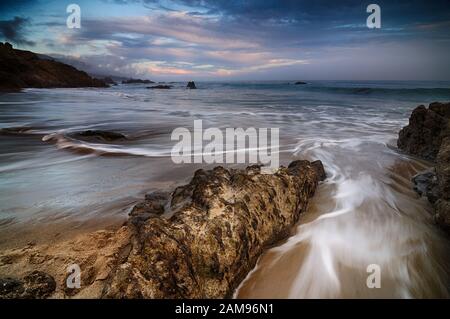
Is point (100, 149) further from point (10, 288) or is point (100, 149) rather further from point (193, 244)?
point (193, 244)

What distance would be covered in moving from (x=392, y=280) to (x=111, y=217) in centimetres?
293

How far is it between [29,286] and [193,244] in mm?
1164

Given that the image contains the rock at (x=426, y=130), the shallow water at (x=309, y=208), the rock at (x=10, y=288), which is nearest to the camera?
the rock at (x=10, y=288)

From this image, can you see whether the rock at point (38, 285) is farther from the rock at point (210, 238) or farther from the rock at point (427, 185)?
the rock at point (427, 185)

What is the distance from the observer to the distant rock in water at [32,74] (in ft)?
87.1

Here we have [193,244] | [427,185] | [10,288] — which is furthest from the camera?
[427,185]

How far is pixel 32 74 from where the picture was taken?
3369 centimetres

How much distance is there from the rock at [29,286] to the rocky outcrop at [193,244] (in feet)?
0.25

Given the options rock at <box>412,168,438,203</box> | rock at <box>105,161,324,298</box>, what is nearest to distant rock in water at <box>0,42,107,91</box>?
rock at <box>105,161,324,298</box>

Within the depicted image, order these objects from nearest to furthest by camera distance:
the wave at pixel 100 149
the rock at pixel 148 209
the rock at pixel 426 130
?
the rock at pixel 148 209, the rock at pixel 426 130, the wave at pixel 100 149

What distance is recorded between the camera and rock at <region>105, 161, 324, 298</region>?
1793mm

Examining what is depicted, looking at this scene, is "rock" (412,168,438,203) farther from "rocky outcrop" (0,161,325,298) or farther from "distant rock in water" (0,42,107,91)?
"distant rock in water" (0,42,107,91)

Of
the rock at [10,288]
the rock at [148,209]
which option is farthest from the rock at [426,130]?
the rock at [10,288]

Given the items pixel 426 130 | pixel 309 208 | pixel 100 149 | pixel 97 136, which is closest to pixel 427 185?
pixel 309 208
